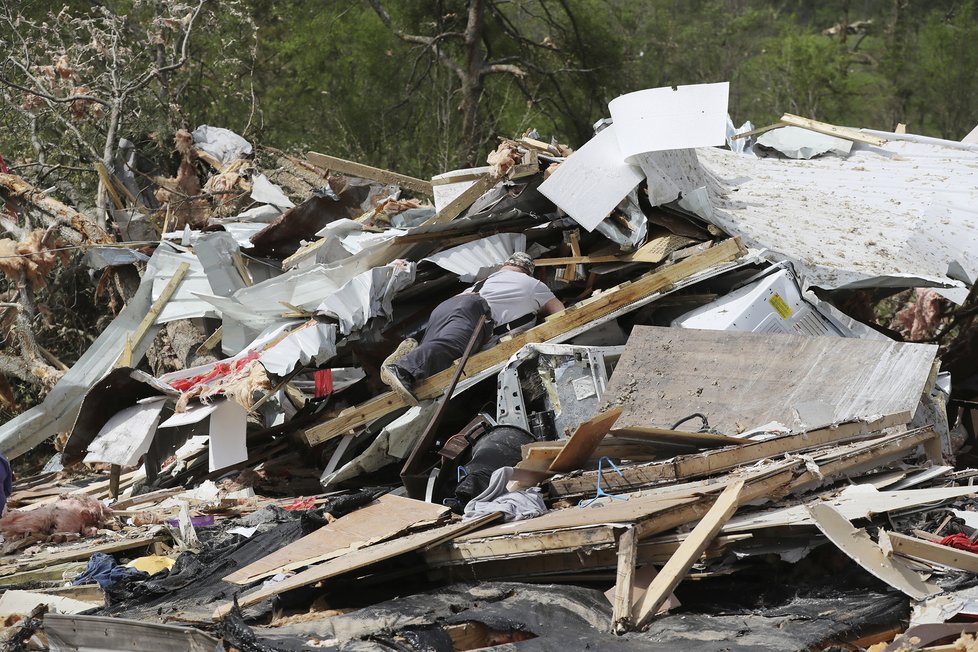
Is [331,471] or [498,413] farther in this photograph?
[331,471]

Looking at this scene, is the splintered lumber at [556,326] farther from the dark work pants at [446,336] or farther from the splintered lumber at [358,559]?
the splintered lumber at [358,559]

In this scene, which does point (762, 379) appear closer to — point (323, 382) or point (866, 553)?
point (866, 553)

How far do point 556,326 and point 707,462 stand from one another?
2.41 meters

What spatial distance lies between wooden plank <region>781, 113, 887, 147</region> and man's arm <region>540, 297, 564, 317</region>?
4.66m

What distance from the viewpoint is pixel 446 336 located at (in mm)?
6875

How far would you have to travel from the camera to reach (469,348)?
22.1 feet

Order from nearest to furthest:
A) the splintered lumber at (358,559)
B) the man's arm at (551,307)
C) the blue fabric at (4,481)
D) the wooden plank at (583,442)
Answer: the splintered lumber at (358,559), the wooden plank at (583,442), the blue fabric at (4,481), the man's arm at (551,307)

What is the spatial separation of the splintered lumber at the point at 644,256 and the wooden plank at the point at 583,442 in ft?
8.64

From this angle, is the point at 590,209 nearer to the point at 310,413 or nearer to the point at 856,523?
the point at 310,413

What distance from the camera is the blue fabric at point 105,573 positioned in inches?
207

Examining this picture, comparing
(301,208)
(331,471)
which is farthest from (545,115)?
(331,471)

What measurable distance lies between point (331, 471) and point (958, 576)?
439 cm

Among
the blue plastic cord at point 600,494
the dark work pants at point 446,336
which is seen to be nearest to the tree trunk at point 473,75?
the dark work pants at point 446,336

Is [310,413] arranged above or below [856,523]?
below
